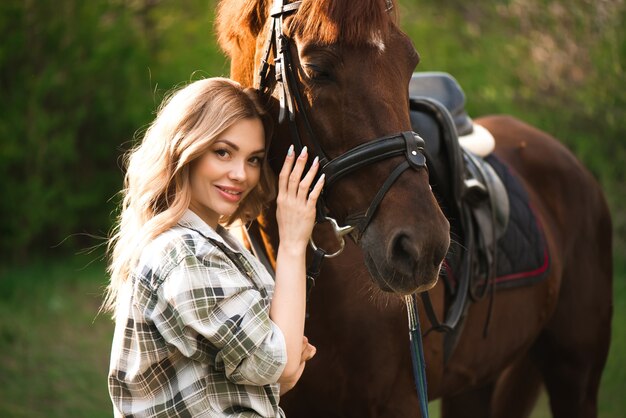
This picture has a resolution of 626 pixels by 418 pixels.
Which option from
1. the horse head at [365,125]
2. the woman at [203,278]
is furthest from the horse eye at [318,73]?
the woman at [203,278]

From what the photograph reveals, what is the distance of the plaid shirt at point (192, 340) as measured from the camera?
184 centimetres

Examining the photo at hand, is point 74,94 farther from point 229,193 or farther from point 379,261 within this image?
point 379,261

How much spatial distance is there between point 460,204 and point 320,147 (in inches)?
38.4

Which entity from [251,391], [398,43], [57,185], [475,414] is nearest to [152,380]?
[251,391]

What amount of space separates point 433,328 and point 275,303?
96 centimetres

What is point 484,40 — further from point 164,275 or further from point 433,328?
point 164,275

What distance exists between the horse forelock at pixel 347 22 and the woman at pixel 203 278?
0.90 ft

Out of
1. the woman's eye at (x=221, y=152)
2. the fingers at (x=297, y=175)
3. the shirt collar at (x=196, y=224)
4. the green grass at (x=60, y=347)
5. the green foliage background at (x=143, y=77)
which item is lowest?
the green grass at (x=60, y=347)

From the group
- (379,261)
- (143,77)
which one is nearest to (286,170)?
(379,261)

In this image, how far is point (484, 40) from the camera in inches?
320

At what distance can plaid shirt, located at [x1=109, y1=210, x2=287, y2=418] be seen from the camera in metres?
1.84

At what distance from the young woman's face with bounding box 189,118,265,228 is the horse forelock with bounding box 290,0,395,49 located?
0.98 ft

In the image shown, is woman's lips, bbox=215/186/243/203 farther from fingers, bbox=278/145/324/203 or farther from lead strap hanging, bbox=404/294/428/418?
lead strap hanging, bbox=404/294/428/418

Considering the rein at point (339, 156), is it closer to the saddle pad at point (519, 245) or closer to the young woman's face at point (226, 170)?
the young woman's face at point (226, 170)
